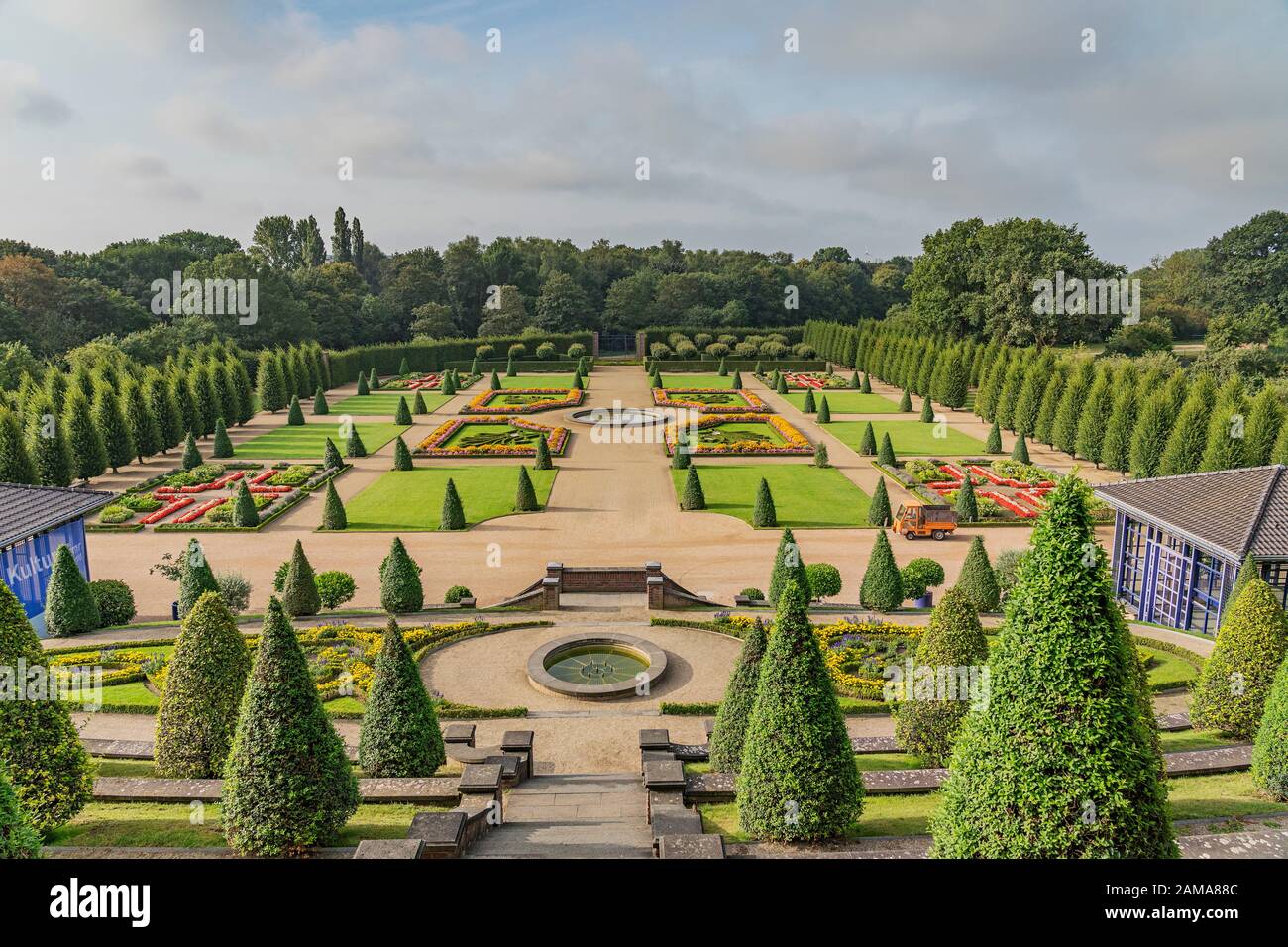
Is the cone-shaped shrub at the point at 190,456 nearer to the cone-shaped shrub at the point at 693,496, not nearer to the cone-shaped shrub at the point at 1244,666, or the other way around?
the cone-shaped shrub at the point at 693,496

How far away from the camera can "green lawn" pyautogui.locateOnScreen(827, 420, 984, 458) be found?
165 feet

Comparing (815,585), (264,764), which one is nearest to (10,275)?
(815,585)

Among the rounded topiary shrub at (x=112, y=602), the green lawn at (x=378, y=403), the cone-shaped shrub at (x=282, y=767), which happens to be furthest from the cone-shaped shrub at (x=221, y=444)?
the cone-shaped shrub at (x=282, y=767)

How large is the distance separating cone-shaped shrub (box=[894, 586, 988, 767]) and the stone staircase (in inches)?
196

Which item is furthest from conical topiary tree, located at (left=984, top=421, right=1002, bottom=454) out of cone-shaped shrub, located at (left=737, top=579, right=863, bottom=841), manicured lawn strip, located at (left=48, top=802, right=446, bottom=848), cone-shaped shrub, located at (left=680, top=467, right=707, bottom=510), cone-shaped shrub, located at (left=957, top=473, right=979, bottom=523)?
manicured lawn strip, located at (left=48, top=802, right=446, bottom=848)

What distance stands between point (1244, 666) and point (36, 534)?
30.1 metres

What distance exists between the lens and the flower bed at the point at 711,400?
62.7 metres

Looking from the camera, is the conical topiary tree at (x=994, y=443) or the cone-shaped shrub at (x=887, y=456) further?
the conical topiary tree at (x=994, y=443)

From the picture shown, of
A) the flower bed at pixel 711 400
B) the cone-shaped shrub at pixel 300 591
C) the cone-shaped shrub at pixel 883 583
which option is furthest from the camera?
the flower bed at pixel 711 400

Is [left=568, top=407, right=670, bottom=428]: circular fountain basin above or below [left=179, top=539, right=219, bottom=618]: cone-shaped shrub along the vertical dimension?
above

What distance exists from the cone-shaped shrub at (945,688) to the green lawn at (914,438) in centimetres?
3460

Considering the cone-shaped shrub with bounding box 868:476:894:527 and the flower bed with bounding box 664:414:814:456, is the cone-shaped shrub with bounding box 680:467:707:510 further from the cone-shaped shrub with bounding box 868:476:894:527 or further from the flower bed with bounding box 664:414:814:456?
the flower bed with bounding box 664:414:814:456

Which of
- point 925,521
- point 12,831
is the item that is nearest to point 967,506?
point 925,521
